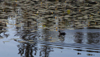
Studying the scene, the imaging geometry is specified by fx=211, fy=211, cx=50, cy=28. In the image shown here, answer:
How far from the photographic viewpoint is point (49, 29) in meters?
10.5

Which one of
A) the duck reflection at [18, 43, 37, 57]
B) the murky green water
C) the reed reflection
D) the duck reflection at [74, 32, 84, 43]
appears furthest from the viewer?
the duck reflection at [74, 32, 84, 43]

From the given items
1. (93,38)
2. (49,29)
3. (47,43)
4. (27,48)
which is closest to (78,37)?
(93,38)

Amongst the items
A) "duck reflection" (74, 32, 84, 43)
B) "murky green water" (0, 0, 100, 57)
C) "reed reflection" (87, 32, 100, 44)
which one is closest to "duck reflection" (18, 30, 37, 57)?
"murky green water" (0, 0, 100, 57)

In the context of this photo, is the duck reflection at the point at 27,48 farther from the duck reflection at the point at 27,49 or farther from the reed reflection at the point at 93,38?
the reed reflection at the point at 93,38

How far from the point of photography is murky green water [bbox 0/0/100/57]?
7014mm

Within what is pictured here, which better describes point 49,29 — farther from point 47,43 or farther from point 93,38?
point 47,43

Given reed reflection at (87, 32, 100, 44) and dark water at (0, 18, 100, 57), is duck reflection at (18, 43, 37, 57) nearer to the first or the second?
dark water at (0, 18, 100, 57)

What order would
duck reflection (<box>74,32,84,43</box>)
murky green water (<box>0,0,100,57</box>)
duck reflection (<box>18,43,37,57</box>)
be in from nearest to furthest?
duck reflection (<box>18,43,37,57</box>) < murky green water (<box>0,0,100,57</box>) < duck reflection (<box>74,32,84,43</box>)

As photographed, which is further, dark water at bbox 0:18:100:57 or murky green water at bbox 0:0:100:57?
murky green water at bbox 0:0:100:57

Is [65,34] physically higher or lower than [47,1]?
lower

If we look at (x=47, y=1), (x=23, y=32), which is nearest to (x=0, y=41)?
(x=23, y=32)

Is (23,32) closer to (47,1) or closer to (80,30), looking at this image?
(80,30)

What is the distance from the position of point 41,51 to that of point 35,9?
8.28 metres

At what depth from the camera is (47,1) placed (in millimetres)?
16438
